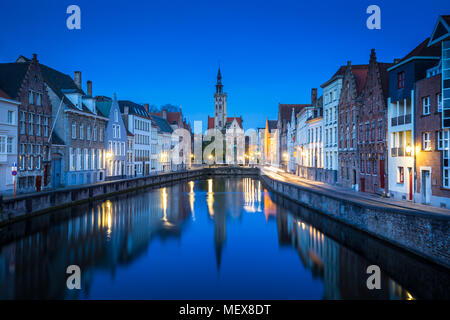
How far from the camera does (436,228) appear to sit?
13.9 metres

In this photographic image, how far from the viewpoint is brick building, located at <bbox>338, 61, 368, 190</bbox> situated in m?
34.0

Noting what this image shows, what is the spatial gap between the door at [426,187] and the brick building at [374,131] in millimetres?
4669

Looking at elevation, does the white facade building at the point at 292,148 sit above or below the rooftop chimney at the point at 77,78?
below

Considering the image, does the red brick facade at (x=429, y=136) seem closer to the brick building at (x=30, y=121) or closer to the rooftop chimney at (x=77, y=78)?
the brick building at (x=30, y=121)

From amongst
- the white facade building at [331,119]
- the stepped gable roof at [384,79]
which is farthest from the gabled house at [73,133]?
the stepped gable roof at [384,79]

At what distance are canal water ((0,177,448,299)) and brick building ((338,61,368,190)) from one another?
9.01 meters

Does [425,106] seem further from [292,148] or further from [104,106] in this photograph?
[292,148]

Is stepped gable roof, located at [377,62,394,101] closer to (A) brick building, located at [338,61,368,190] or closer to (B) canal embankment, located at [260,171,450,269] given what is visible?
(A) brick building, located at [338,61,368,190]

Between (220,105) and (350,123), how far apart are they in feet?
289

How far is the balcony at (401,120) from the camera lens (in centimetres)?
2386

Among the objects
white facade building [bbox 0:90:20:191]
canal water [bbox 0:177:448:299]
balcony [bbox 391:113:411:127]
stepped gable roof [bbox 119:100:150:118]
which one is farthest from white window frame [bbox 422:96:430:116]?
stepped gable roof [bbox 119:100:150:118]

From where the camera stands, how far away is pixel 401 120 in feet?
81.4

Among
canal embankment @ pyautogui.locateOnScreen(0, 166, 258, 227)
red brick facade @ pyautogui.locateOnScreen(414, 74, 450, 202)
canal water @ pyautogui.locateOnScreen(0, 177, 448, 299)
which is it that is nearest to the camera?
canal water @ pyautogui.locateOnScreen(0, 177, 448, 299)

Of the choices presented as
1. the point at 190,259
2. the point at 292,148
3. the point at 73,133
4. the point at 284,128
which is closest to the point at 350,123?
the point at 190,259
